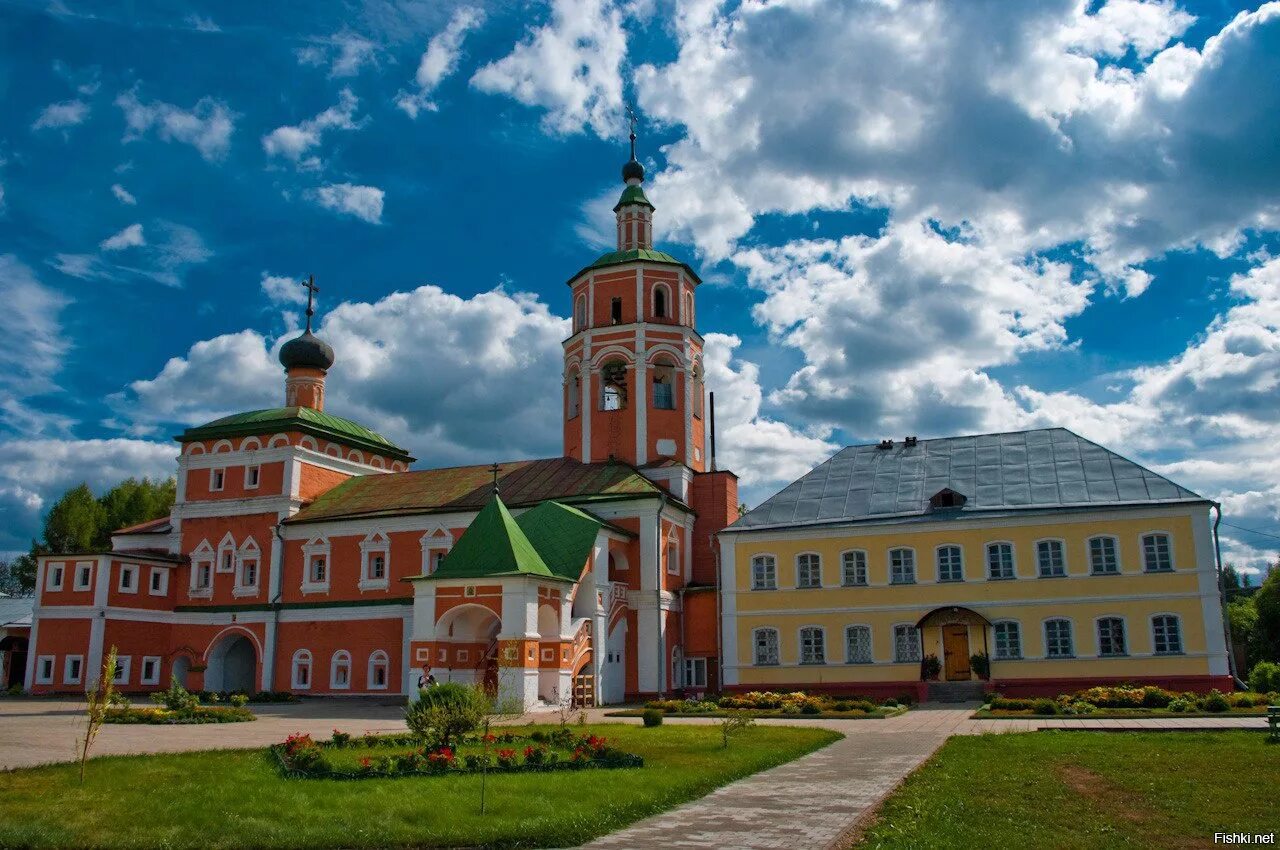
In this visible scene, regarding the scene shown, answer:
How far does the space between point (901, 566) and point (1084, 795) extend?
20.5 metres

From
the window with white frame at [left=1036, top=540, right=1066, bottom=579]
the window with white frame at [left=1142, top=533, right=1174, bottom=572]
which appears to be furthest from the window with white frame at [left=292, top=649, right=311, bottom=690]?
the window with white frame at [left=1142, top=533, right=1174, bottom=572]

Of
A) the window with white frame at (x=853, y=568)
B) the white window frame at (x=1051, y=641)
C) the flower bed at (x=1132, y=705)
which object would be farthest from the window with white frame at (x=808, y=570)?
the flower bed at (x=1132, y=705)

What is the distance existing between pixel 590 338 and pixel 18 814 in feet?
Answer: 98.8

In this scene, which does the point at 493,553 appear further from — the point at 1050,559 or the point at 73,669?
the point at 73,669

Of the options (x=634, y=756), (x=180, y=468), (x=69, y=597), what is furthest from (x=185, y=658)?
(x=634, y=756)

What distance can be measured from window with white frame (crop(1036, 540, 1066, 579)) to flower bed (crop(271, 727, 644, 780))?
18888 mm

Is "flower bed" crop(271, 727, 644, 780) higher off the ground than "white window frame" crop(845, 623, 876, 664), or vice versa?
"white window frame" crop(845, 623, 876, 664)

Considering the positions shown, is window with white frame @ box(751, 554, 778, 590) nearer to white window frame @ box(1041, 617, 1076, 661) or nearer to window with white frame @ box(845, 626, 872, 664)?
window with white frame @ box(845, 626, 872, 664)

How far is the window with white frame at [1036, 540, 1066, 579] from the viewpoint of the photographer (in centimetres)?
3012

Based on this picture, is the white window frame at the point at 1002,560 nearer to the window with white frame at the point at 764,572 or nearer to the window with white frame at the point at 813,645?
the window with white frame at the point at 813,645

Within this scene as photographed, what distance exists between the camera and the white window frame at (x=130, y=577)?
39.8m

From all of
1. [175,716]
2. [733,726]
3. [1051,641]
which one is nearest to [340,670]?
[175,716]

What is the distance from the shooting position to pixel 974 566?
101ft

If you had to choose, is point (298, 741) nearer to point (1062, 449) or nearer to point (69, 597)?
point (1062, 449)
